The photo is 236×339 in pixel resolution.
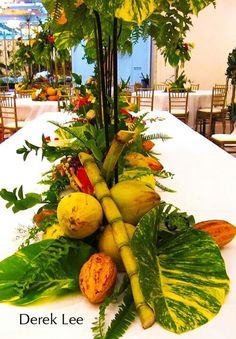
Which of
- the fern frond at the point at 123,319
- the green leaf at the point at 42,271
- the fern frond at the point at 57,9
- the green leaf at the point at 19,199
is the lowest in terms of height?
the fern frond at the point at 123,319

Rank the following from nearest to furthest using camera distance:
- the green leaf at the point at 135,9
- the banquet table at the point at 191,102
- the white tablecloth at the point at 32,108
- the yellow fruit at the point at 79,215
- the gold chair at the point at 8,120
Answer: the green leaf at the point at 135,9 → the yellow fruit at the point at 79,215 → the white tablecloth at the point at 32,108 → the gold chair at the point at 8,120 → the banquet table at the point at 191,102

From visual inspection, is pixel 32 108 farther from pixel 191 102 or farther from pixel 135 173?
pixel 135 173

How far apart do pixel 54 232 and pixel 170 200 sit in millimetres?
393

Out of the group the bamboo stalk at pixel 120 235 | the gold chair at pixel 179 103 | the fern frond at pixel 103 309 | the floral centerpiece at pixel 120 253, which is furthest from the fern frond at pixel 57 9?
the gold chair at pixel 179 103

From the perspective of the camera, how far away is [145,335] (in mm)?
472

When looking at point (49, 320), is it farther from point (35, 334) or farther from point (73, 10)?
point (73, 10)

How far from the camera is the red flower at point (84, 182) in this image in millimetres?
721

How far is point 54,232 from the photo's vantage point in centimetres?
63

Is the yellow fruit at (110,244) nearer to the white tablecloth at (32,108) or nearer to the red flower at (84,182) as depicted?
the red flower at (84,182)

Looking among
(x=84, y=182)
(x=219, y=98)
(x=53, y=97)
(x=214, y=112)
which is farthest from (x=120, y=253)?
(x=219, y=98)

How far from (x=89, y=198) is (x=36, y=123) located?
1.66 meters

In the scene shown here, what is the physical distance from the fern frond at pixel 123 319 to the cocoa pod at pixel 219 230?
0.19 m

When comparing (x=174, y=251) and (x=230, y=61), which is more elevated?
(x=230, y=61)

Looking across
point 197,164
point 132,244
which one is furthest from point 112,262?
point 197,164
